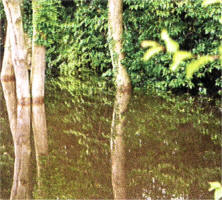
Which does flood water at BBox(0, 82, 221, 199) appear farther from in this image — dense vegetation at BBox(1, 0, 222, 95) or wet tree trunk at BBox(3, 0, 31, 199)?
dense vegetation at BBox(1, 0, 222, 95)

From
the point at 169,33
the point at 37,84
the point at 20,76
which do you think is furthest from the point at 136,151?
the point at 169,33

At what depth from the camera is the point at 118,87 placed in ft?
24.9

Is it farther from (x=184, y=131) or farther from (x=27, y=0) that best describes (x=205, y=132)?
(x=27, y=0)

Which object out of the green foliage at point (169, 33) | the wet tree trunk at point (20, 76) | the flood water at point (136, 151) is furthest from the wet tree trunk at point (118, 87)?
the wet tree trunk at point (20, 76)

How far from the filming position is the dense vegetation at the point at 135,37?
6.37 meters

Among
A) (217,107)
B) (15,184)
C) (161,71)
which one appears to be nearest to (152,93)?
(161,71)

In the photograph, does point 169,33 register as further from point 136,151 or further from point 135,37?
point 136,151

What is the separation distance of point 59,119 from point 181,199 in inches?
120

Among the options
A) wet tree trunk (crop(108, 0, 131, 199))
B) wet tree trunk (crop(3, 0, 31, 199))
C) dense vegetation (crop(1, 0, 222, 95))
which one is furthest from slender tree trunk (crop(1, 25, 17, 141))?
wet tree trunk (crop(108, 0, 131, 199))

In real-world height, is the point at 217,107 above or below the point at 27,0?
below

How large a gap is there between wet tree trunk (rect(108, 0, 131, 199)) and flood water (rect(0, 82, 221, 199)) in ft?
0.31

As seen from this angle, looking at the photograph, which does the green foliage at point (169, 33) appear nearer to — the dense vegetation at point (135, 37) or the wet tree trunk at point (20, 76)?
the dense vegetation at point (135, 37)

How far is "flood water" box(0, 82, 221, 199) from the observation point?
3256 mm

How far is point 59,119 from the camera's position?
18.0 feet
